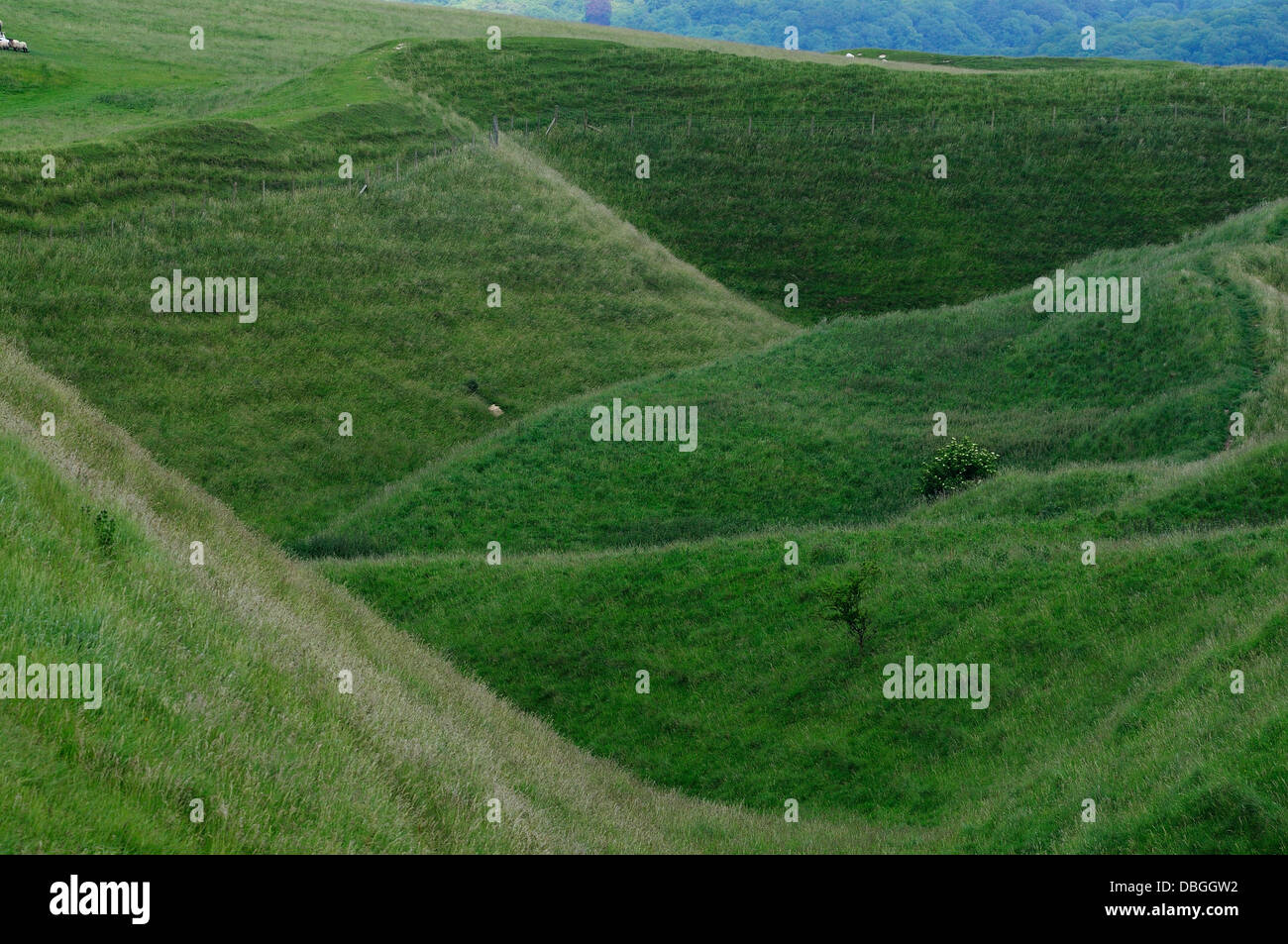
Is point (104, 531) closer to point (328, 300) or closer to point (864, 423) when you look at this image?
point (864, 423)

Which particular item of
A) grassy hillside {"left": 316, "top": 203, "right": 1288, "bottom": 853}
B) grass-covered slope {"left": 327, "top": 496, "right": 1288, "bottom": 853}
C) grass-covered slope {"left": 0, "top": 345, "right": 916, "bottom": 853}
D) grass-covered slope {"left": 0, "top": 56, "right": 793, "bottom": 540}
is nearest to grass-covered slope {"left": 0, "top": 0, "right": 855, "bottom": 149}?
grass-covered slope {"left": 0, "top": 56, "right": 793, "bottom": 540}

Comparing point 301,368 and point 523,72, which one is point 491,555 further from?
point 523,72

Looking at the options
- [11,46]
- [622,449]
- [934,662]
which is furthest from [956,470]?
[11,46]

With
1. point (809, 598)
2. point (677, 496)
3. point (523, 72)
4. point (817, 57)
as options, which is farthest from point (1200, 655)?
point (817, 57)

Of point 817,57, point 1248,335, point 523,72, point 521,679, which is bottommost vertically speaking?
point 521,679

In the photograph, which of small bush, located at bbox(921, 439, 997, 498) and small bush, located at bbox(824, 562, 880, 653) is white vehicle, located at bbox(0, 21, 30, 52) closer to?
small bush, located at bbox(921, 439, 997, 498)

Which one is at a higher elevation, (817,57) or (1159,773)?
(817,57)

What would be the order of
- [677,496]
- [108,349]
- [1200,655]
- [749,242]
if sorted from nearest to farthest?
[1200,655] < [677,496] < [108,349] < [749,242]
